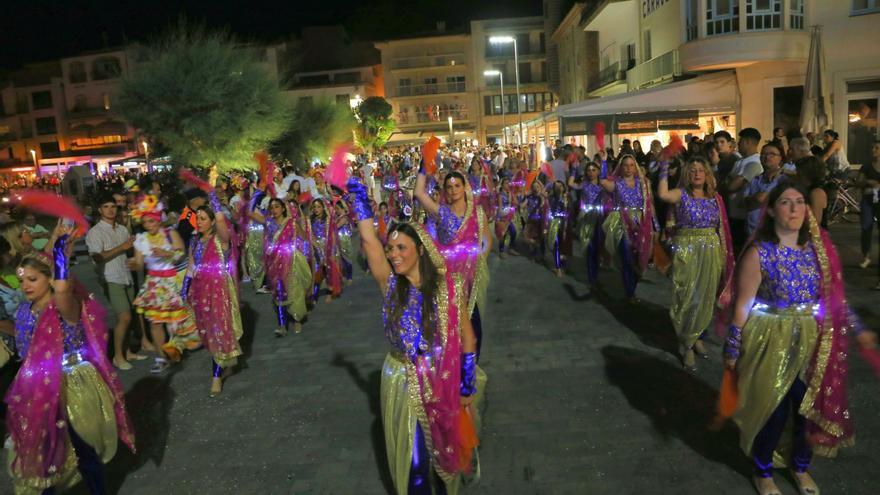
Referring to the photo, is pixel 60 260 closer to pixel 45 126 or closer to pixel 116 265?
pixel 116 265

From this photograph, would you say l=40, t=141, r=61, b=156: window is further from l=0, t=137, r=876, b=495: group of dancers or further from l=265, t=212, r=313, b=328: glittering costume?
l=0, t=137, r=876, b=495: group of dancers

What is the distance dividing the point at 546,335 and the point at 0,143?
205ft

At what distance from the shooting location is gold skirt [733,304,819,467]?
12.0 ft

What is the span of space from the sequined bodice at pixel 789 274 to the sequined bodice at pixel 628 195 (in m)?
4.61

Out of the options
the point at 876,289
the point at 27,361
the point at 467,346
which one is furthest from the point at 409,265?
the point at 876,289

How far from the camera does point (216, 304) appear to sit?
6.22m

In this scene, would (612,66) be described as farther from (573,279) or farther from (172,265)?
(172,265)

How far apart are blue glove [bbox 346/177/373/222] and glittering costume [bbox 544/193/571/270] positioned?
691 centimetres

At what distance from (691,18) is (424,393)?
19.1 meters

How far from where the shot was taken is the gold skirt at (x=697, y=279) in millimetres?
5980

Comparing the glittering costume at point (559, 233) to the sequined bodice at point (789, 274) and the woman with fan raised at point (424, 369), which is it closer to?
the sequined bodice at point (789, 274)

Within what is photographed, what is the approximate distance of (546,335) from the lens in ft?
24.0

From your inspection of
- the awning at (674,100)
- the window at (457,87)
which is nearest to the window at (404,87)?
the window at (457,87)

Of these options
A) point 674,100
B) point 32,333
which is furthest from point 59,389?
point 674,100
